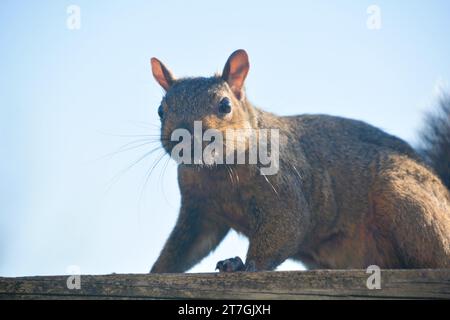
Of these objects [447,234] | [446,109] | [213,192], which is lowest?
[447,234]

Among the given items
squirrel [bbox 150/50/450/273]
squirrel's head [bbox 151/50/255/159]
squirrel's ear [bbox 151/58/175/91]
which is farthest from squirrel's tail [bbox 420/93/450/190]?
squirrel's ear [bbox 151/58/175/91]

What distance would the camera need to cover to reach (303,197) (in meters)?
4.78

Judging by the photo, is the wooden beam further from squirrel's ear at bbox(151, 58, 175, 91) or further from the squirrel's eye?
squirrel's ear at bbox(151, 58, 175, 91)

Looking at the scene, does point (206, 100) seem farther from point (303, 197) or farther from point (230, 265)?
point (230, 265)

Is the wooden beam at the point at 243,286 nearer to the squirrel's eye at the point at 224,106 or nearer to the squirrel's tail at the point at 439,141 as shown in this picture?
the squirrel's eye at the point at 224,106

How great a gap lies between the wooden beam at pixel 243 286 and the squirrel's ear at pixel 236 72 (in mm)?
2474

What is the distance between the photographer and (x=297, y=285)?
104 inches

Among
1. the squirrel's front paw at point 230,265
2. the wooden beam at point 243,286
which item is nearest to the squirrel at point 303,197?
the squirrel's front paw at point 230,265

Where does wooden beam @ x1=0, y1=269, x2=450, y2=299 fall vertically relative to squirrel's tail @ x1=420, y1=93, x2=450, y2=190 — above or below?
below

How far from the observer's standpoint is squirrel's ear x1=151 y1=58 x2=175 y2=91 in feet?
16.9

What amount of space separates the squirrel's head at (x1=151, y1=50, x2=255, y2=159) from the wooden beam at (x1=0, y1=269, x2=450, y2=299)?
164 cm
